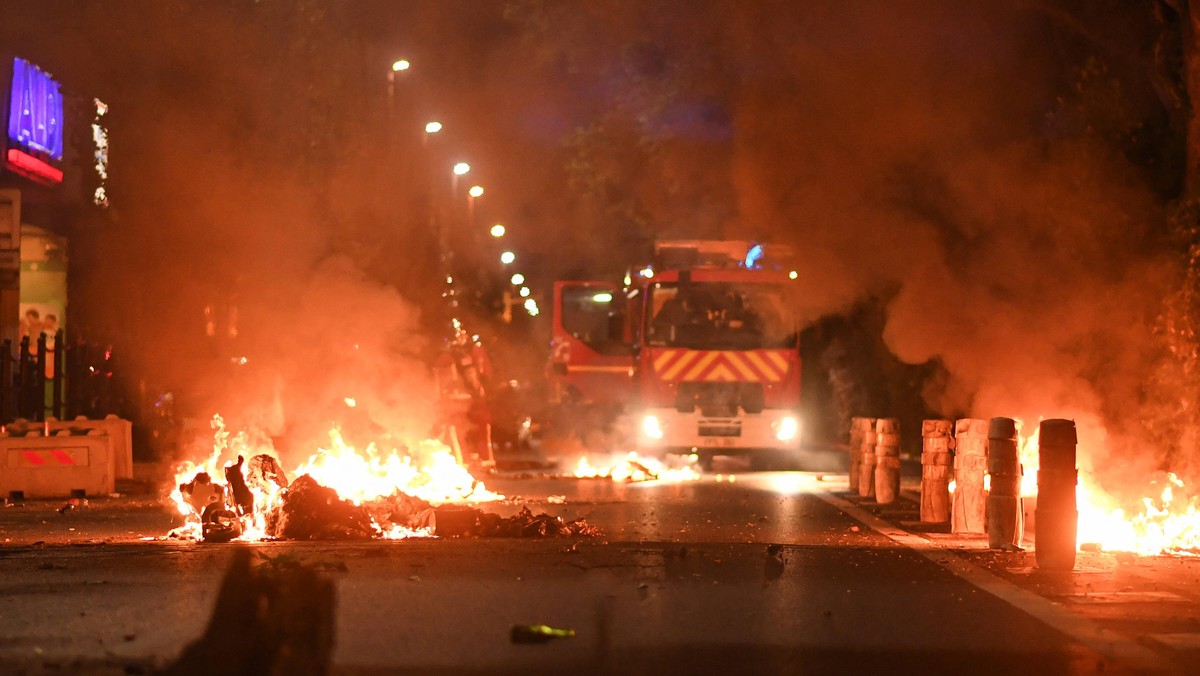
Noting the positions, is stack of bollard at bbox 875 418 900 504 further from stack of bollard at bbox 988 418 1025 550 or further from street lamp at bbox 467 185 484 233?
street lamp at bbox 467 185 484 233

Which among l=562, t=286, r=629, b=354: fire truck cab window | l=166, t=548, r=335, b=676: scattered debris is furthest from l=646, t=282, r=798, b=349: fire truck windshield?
l=166, t=548, r=335, b=676: scattered debris

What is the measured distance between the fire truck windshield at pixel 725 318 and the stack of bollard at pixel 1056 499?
11.2m

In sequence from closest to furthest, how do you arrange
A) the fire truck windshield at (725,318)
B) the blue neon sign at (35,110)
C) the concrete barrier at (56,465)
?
the concrete barrier at (56,465) → the blue neon sign at (35,110) → the fire truck windshield at (725,318)

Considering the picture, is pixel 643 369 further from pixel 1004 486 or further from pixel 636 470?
pixel 1004 486

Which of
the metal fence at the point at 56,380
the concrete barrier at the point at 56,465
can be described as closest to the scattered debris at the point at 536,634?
the concrete barrier at the point at 56,465

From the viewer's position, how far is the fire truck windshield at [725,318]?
802 inches

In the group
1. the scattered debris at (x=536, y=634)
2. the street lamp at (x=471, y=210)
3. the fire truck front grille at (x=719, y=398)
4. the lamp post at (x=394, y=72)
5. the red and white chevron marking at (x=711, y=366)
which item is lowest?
the scattered debris at (x=536, y=634)

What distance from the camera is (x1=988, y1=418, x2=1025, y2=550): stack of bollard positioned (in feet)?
32.5

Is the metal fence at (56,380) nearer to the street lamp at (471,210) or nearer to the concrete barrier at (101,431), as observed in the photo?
the concrete barrier at (101,431)

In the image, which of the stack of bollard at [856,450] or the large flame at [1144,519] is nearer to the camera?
the large flame at [1144,519]

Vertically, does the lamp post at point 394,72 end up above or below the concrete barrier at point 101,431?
above

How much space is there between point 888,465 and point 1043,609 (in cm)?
715

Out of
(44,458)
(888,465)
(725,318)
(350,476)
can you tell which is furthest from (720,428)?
(44,458)

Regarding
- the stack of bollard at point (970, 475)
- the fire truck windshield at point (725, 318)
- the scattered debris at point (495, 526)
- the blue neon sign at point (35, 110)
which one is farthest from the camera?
the fire truck windshield at point (725, 318)
